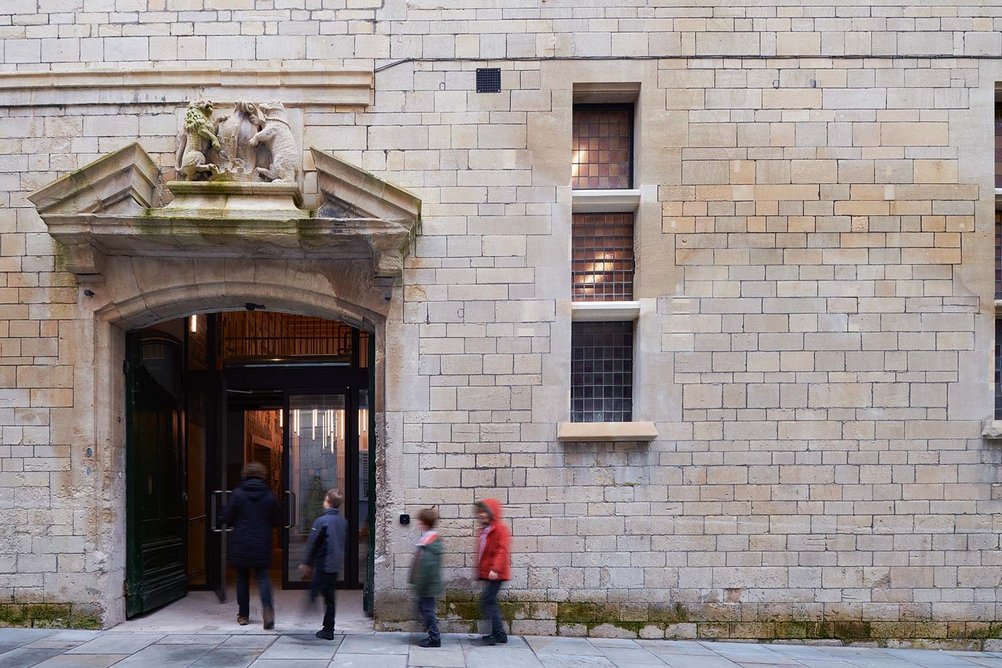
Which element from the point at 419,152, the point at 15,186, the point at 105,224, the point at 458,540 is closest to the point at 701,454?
the point at 458,540

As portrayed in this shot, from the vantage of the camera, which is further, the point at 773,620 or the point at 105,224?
the point at 773,620

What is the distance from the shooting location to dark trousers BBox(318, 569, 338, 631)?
6.38 meters

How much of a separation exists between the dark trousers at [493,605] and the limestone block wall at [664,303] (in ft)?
1.58

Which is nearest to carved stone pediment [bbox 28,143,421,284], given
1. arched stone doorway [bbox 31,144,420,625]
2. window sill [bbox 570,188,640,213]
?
arched stone doorway [bbox 31,144,420,625]

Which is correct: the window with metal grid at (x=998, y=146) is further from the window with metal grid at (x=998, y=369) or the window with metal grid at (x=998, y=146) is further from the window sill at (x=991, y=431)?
the window sill at (x=991, y=431)

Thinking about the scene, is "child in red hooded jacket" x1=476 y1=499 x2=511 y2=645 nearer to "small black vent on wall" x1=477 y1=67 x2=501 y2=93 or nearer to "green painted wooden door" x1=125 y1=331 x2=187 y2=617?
"green painted wooden door" x1=125 y1=331 x2=187 y2=617

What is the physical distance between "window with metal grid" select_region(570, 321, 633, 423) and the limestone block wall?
253 millimetres

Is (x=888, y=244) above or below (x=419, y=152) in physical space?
below

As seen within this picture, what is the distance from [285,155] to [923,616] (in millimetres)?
8087

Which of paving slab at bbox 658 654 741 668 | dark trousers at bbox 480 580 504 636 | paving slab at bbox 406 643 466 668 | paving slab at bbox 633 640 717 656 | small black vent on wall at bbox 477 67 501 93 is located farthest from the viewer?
small black vent on wall at bbox 477 67 501 93

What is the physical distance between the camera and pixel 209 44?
7262mm

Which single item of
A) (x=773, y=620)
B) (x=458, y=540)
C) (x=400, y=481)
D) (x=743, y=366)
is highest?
(x=743, y=366)

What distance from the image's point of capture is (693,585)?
7051 millimetres

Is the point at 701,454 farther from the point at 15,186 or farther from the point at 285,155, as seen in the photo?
the point at 15,186
